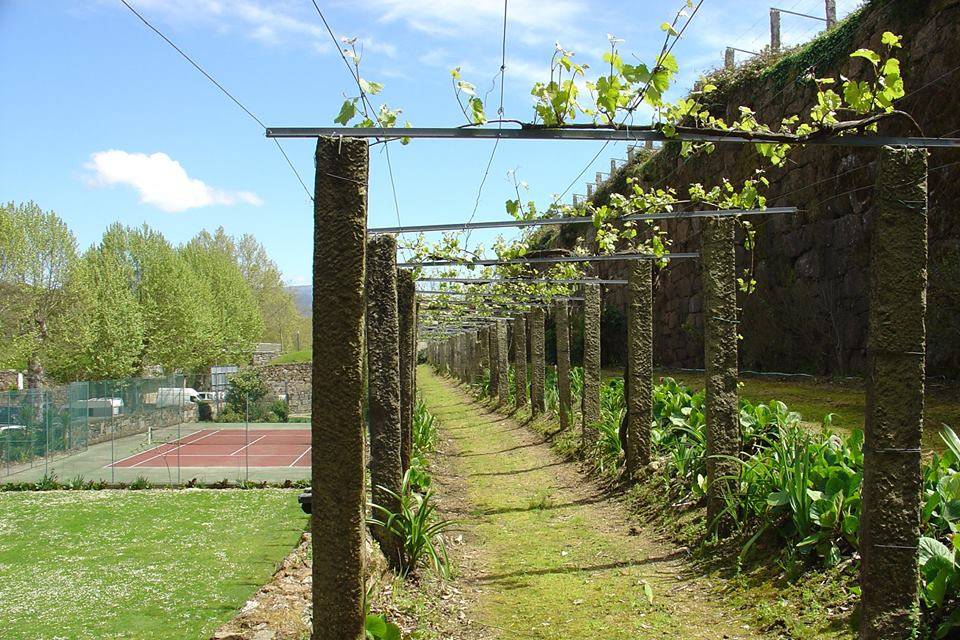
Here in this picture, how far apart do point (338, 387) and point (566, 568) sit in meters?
3.51

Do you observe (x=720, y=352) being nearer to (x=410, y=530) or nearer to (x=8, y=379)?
(x=410, y=530)

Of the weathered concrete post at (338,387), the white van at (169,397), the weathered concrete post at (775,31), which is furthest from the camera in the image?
the white van at (169,397)

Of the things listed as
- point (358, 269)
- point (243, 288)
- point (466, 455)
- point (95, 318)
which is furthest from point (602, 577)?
point (243, 288)

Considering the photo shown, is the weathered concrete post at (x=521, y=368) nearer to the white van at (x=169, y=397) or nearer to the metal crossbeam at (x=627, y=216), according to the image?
the metal crossbeam at (x=627, y=216)

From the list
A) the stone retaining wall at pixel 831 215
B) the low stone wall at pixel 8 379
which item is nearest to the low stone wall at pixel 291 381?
the low stone wall at pixel 8 379

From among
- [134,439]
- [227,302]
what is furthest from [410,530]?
[227,302]

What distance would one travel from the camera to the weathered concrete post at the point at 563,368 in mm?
13750

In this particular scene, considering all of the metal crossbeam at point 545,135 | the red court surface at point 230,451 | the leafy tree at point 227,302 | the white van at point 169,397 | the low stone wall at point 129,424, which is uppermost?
the leafy tree at point 227,302

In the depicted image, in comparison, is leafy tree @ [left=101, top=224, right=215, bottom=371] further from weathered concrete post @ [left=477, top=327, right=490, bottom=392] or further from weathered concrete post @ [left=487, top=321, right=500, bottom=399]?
weathered concrete post @ [left=487, top=321, right=500, bottom=399]

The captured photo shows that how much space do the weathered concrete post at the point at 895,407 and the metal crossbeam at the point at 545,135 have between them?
117mm

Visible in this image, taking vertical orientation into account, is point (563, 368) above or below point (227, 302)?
below

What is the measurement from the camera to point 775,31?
1537cm

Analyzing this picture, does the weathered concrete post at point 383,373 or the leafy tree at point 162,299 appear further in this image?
the leafy tree at point 162,299

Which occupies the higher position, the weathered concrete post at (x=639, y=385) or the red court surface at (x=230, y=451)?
the weathered concrete post at (x=639, y=385)
